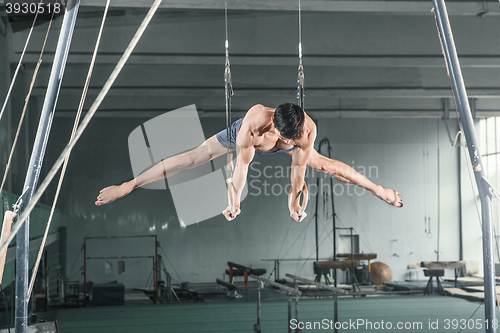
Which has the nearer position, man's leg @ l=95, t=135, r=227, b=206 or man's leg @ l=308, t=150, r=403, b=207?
man's leg @ l=95, t=135, r=227, b=206

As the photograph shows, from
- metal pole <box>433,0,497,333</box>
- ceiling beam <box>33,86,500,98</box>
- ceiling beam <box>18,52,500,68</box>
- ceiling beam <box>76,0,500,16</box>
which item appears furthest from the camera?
ceiling beam <box>33,86,500,98</box>

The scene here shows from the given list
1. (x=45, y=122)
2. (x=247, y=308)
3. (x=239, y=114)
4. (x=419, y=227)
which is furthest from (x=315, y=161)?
(x=419, y=227)

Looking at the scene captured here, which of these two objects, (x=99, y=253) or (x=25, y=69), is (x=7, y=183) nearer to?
(x=25, y=69)

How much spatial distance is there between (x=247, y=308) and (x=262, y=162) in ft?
24.3

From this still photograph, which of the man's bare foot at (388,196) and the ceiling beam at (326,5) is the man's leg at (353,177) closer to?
the man's bare foot at (388,196)

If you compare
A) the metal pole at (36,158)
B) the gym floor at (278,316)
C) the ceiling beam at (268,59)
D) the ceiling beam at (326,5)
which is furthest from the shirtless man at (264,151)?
the ceiling beam at (268,59)

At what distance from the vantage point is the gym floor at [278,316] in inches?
342

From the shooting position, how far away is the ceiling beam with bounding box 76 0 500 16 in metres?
7.45

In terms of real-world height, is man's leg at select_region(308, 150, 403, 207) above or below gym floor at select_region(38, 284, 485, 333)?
above

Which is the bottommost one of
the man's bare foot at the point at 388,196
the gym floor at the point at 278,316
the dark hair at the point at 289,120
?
the gym floor at the point at 278,316

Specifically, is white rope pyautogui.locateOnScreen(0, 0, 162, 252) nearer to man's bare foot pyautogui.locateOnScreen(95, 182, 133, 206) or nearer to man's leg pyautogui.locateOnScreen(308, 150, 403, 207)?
man's bare foot pyautogui.locateOnScreen(95, 182, 133, 206)

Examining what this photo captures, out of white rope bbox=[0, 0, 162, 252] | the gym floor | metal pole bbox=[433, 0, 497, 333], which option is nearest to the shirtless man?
metal pole bbox=[433, 0, 497, 333]

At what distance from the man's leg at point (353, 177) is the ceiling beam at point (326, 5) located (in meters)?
3.88

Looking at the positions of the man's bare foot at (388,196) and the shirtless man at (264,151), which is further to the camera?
the man's bare foot at (388,196)
